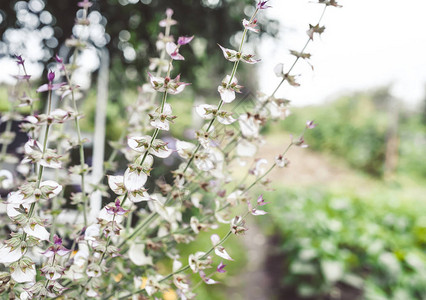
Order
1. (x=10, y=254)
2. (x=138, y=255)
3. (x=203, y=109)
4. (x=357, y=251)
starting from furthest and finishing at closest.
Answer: (x=357, y=251) → (x=138, y=255) → (x=203, y=109) → (x=10, y=254)

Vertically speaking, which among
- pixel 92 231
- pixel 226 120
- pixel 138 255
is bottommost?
pixel 138 255

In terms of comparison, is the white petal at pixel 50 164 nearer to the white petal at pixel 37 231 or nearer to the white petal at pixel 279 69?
the white petal at pixel 37 231

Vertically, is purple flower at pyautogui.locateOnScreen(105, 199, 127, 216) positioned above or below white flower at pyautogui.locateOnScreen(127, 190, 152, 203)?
below

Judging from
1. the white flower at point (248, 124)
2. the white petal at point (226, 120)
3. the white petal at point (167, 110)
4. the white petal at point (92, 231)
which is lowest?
Answer: the white petal at point (92, 231)

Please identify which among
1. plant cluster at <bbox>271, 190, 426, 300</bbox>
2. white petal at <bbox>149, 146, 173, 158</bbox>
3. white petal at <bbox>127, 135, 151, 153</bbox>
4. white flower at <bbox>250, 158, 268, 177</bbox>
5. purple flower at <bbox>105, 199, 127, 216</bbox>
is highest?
white petal at <bbox>127, 135, 151, 153</bbox>

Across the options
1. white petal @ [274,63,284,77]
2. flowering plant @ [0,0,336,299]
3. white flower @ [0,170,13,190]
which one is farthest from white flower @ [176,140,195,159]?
white flower @ [0,170,13,190]

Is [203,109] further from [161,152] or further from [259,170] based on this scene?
[259,170]

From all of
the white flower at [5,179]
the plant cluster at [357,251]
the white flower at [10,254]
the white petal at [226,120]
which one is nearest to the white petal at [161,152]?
the white petal at [226,120]

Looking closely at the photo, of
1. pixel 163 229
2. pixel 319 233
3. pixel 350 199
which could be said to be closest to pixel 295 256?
pixel 319 233

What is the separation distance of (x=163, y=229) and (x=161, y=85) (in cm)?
39

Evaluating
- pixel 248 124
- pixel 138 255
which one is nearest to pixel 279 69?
pixel 248 124

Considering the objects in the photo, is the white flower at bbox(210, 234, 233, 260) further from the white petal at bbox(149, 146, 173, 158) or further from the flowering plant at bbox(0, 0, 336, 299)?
the white petal at bbox(149, 146, 173, 158)

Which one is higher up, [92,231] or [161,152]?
[161,152]

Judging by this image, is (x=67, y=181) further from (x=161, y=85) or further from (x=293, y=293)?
(x=293, y=293)
